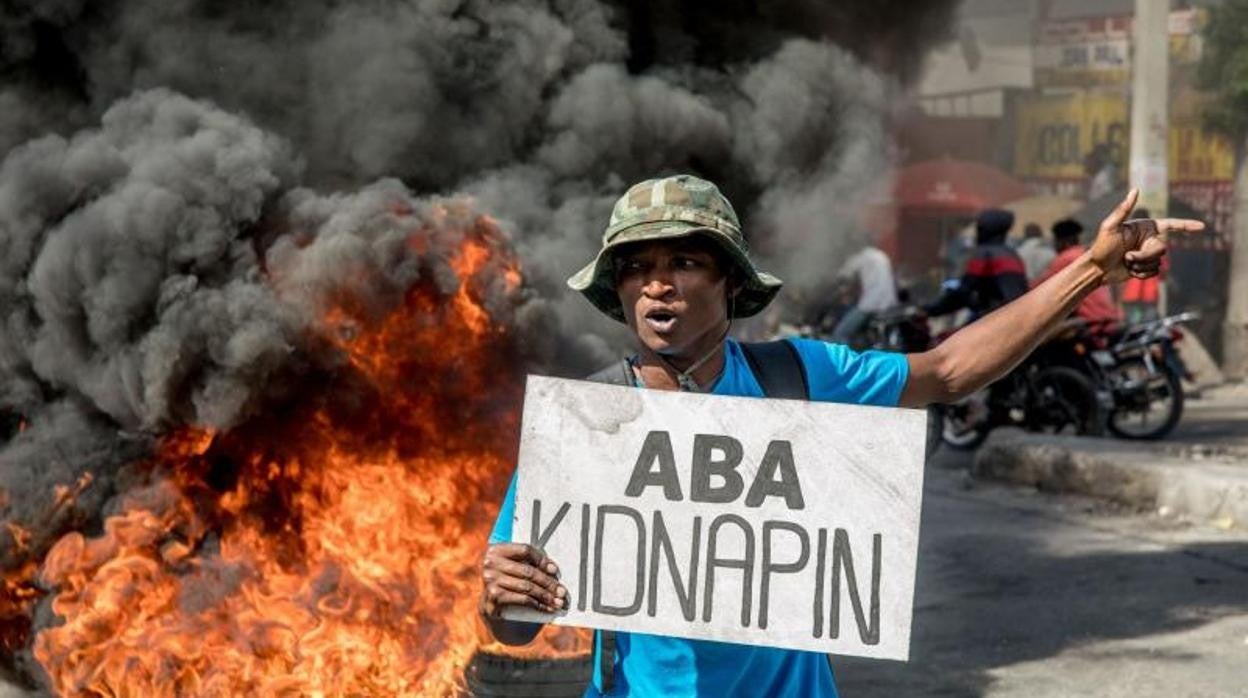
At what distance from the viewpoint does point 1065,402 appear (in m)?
11.8

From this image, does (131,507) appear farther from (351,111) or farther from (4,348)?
(351,111)

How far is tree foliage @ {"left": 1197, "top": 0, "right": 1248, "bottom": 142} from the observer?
2005 cm

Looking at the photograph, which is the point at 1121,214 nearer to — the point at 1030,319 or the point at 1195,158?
the point at 1030,319

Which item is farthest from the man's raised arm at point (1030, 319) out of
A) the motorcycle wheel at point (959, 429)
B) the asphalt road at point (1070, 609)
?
the motorcycle wheel at point (959, 429)

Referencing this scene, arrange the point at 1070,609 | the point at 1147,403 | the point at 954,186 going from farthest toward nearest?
the point at 954,186 < the point at 1147,403 < the point at 1070,609

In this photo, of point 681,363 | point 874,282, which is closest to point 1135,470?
point 874,282

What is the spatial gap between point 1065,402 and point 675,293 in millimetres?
9500

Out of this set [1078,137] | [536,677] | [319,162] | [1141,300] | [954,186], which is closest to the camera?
[536,677]

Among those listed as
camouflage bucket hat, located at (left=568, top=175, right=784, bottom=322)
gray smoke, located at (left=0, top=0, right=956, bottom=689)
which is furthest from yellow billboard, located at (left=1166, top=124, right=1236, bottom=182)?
camouflage bucket hat, located at (left=568, top=175, right=784, bottom=322)

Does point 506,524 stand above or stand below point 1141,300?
below

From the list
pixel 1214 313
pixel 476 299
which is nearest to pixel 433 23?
pixel 476 299

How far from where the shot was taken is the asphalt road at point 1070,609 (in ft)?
19.7

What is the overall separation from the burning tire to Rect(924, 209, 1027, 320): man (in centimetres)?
758

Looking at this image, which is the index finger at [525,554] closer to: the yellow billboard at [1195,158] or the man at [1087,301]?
the man at [1087,301]
